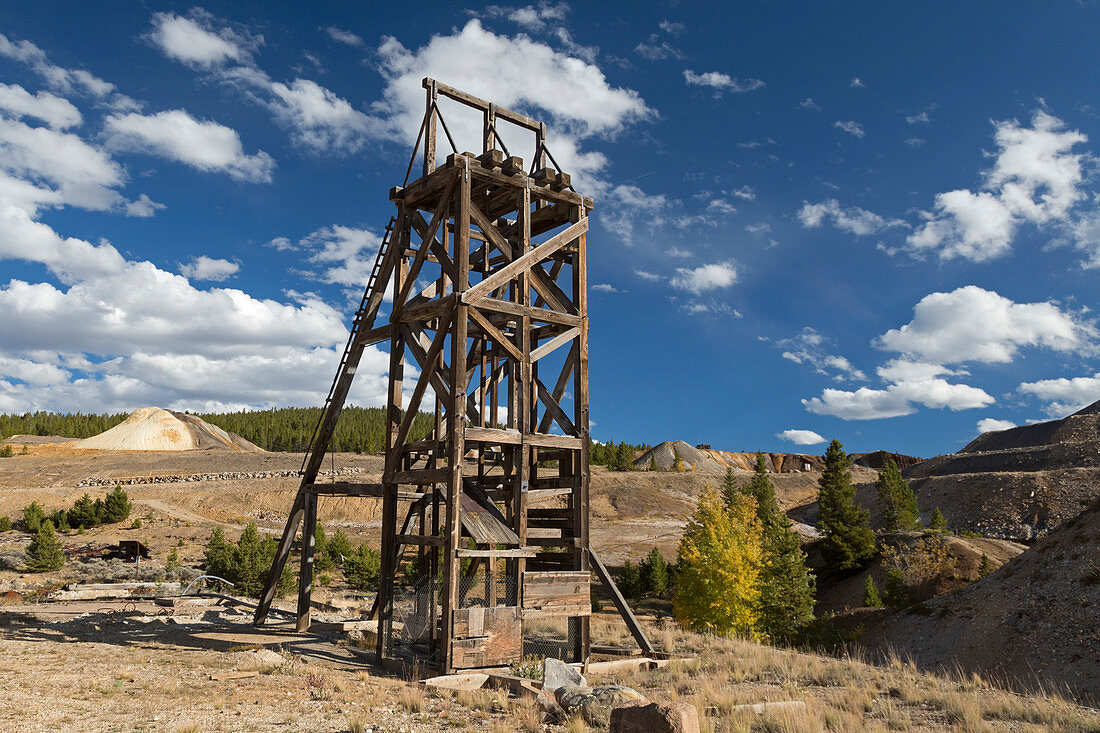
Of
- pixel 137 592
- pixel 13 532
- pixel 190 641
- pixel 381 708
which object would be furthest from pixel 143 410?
pixel 381 708

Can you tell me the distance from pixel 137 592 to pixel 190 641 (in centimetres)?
1419

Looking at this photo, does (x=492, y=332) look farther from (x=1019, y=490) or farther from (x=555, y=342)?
(x=1019, y=490)

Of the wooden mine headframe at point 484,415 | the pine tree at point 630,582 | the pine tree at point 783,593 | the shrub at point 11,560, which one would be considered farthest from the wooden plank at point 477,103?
the shrub at point 11,560

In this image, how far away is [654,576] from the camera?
44.4 metres

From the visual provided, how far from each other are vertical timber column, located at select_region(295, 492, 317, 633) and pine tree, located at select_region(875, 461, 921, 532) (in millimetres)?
57241

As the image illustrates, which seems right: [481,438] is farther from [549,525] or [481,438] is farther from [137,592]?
[137,592]

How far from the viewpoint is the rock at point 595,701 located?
946cm

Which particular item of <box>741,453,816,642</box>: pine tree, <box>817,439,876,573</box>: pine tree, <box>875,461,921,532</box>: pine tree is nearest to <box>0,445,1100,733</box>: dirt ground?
<box>741,453,816,642</box>: pine tree

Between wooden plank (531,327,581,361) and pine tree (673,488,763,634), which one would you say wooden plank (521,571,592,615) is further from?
pine tree (673,488,763,634)

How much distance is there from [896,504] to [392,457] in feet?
206

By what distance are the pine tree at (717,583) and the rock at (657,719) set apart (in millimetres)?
25822

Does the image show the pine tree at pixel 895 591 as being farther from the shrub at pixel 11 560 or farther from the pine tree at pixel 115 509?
the pine tree at pixel 115 509

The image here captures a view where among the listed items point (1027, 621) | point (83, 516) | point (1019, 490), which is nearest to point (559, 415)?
point (1027, 621)

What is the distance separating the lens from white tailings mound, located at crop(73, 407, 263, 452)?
117562 millimetres
